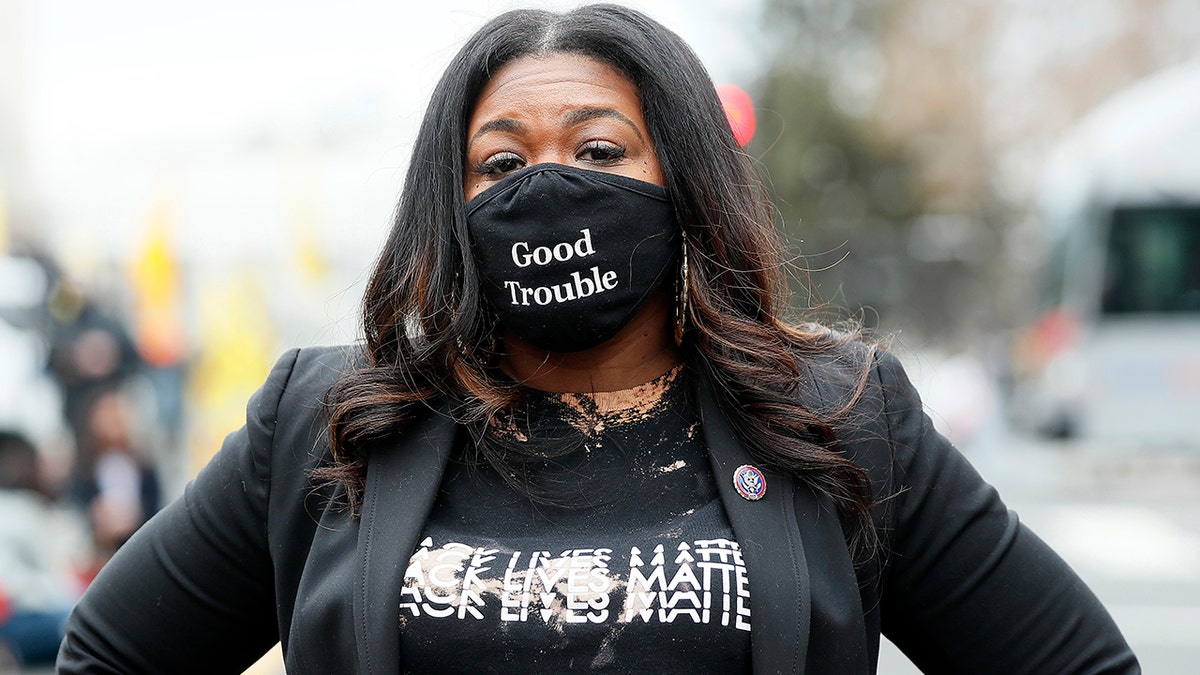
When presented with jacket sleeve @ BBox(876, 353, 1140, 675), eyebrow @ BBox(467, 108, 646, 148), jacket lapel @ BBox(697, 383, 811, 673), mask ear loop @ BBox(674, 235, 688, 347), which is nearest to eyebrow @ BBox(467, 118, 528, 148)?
eyebrow @ BBox(467, 108, 646, 148)

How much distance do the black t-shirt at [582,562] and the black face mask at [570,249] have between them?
0.17m

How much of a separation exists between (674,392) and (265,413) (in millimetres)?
681

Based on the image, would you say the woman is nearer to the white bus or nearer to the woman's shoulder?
the woman's shoulder

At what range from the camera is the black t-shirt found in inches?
78.7

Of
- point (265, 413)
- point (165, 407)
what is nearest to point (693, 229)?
point (265, 413)

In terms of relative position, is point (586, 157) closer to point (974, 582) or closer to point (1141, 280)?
point (974, 582)

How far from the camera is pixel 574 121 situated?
2240 mm

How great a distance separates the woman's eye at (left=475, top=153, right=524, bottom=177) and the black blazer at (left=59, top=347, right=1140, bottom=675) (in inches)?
16.6

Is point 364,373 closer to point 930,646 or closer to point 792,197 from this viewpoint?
point 930,646

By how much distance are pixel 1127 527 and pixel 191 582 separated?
991 centimetres

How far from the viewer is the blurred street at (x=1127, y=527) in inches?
297

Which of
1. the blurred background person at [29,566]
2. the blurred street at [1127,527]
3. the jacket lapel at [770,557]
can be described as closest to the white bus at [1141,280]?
the blurred street at [1127,527]

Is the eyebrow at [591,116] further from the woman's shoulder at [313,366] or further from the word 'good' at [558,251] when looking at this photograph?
the woman's shoulder at [313,366]

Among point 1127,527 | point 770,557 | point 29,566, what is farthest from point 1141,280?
point 770,557
